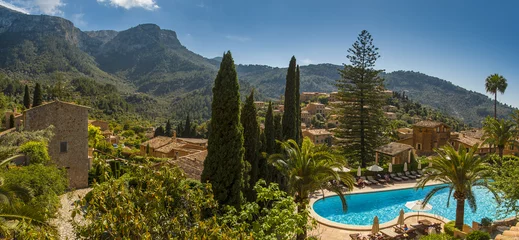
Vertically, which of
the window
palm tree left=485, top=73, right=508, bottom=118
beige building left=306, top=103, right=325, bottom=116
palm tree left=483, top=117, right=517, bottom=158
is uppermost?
palm tree left=485, top=73, right=508, bottom=118

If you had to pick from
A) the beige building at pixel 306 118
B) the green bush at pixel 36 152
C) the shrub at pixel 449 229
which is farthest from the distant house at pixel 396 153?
the beige building at pixel 306 118

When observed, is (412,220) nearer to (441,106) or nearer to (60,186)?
(60,186)

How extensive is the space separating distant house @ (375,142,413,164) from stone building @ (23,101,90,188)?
75.0 ft

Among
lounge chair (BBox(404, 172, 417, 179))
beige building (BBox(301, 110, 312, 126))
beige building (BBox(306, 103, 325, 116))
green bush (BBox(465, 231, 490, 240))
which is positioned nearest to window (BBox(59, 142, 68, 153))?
green bush (BBox(465, 231, 490, 240))

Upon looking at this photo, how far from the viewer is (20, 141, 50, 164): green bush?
1495cm

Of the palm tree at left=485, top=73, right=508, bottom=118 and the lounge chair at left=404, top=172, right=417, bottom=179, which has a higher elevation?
the palm tree at left=485, top=73, right=508, bottom=118

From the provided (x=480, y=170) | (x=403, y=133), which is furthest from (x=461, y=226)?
(x=403, y=133)

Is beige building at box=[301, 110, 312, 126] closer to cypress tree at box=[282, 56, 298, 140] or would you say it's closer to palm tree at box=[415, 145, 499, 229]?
cypress tree at box=[282, 56, 298, 140]

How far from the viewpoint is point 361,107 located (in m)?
27.0

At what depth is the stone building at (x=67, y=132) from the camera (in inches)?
665

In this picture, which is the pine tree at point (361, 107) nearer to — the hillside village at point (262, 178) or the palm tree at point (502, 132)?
the hillside village at point (262, 178)

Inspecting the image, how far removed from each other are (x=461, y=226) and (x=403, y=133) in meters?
42.2

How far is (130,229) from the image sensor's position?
347cm

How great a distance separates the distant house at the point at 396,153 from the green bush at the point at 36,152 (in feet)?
80.0
